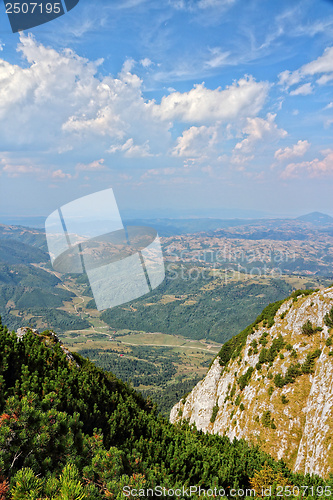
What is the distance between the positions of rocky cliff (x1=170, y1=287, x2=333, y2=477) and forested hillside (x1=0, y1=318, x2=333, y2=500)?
5614mm

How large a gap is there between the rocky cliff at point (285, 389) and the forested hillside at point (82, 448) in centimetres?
561

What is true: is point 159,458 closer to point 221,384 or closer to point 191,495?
point 191,495

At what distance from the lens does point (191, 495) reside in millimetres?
8609

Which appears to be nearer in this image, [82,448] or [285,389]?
[82,448]

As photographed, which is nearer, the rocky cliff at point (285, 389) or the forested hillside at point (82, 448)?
the forested hillside at point (82, 448)

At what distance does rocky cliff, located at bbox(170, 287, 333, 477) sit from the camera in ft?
62.3

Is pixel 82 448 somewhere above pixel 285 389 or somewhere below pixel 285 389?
above

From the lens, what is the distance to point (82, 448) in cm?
838

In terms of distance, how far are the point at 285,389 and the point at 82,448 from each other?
2180 cm

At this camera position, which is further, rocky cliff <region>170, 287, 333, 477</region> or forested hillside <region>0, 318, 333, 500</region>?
rocky cliff <region>170, 287, 333, 477</region>

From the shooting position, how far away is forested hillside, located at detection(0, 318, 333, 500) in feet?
19.3

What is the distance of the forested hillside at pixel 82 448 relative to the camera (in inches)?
232

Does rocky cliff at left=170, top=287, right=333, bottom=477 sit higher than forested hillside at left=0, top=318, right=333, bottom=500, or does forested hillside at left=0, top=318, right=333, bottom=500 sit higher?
forested hillside at left=0, top=318, right=333, bottom=500

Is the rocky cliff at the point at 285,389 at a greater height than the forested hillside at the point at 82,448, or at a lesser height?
lesser
